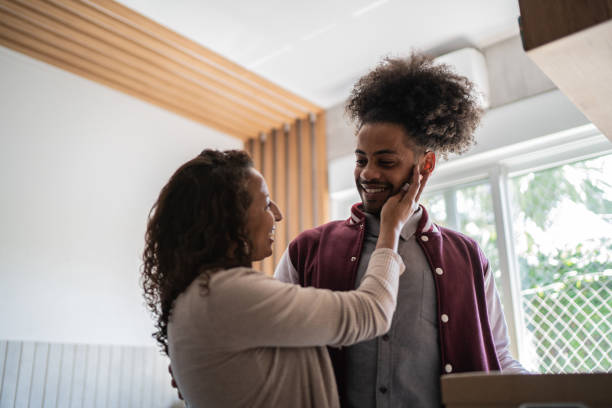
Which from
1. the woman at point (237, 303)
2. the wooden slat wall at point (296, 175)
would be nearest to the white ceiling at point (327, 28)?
the wooden slat wall at point (296, 175)

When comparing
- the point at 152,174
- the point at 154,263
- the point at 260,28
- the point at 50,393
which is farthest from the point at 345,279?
the point at 152,174

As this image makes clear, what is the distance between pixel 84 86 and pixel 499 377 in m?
3.36

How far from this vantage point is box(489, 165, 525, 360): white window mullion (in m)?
2.89

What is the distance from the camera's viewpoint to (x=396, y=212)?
133 cm

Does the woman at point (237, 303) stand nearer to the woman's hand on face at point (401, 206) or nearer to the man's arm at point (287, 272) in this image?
the woman's hand on face at point (401, 206)

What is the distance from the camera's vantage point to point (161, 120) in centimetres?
398

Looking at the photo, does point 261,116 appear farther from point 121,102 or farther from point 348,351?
point 348,351

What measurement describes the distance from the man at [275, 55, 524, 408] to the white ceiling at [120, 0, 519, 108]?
1109 millimetres

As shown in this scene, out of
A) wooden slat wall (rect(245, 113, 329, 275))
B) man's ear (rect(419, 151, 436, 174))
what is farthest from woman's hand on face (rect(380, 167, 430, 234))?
wooden slat wall (rect(245, 113, 329, 275))

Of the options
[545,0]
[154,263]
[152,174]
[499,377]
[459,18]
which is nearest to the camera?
[499,377]

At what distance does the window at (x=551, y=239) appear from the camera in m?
2.72

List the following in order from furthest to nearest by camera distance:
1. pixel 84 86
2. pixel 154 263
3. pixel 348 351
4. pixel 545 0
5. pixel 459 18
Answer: pixel 84 86, pixel 459 18, pixel 348 351, pixel 154 263, pixel 545 0

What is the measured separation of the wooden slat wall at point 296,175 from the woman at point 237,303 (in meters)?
2.71

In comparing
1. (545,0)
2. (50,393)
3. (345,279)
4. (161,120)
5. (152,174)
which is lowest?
(50,393)
